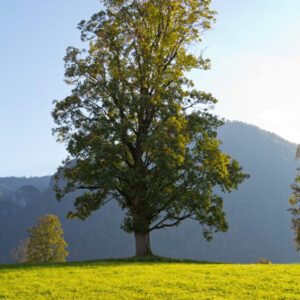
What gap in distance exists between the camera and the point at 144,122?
97.1 ft

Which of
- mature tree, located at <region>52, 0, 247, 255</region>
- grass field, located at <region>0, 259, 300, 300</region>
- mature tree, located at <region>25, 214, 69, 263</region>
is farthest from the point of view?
mature tree, located at <region>25, 214, 69, 263</region>

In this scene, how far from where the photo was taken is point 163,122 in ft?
88.9

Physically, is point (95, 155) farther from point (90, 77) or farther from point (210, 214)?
point (210, 214)

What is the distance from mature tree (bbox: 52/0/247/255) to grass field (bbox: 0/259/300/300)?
859cm

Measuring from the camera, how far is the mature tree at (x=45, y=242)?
5159 centimetres

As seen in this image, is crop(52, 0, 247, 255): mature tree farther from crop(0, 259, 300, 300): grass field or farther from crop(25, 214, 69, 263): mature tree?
crop(25, 214, 69, 263): mature tree

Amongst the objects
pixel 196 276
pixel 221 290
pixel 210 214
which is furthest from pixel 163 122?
pixel 221 290

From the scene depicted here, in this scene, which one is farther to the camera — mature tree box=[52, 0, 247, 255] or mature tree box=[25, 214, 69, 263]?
mature tree box=[25, 214, 69, 263]

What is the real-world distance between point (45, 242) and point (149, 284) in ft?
131

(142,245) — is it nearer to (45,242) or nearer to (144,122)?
(144,122)

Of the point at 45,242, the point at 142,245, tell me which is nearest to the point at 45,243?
the point at 45,242

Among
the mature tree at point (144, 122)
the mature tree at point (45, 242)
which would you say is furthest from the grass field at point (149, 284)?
the mature tree at point (45, 242)

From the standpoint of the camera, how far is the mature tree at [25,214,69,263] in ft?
169

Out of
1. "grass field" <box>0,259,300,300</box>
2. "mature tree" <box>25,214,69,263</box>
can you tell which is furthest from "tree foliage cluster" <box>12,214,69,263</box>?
"grass field" <box>0,259,300,300</box>
